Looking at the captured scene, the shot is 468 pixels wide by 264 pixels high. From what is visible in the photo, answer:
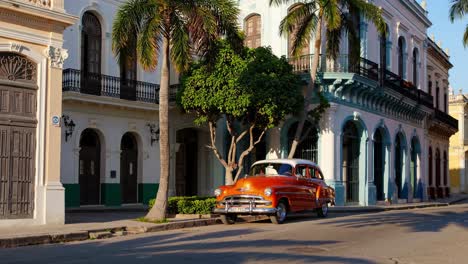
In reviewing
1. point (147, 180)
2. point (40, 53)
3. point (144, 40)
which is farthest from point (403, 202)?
point (40, 53)

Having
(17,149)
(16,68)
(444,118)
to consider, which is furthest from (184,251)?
(444,118)

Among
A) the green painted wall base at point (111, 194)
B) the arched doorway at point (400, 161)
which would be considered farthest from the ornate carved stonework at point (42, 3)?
the arched doorway at point (400, 161)

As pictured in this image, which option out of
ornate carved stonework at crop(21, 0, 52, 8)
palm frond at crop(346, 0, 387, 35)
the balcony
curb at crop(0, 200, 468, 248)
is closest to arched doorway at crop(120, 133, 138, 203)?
the balcony

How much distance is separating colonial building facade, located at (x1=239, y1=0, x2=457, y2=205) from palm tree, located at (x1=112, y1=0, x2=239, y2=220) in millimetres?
10807

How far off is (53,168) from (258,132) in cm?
1444

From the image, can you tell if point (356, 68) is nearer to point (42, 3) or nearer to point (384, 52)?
point (384, 52)

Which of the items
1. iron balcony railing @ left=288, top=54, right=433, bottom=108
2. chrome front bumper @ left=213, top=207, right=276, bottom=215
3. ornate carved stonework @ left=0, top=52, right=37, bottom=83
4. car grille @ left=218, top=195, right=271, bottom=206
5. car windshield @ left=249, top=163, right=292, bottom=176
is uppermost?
iron balcony railing @ left=288, top=54, right=433, bottom=108

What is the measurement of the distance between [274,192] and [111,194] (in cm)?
1070

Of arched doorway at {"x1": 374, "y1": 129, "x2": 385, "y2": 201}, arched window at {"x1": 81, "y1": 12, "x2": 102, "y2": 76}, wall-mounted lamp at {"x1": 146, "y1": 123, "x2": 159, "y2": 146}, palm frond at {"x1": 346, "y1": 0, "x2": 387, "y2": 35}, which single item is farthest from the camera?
arched doorway at {"x1": 374, "y1": 129, "x2": 385, "y2": 201}

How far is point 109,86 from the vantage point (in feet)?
87.4

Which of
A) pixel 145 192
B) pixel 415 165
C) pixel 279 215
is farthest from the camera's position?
pixel 415 165

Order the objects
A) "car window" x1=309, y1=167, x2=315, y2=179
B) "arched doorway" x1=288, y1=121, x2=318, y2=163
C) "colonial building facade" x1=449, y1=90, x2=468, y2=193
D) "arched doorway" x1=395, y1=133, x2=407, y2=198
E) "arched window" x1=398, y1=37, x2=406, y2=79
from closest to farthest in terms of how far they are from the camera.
A: "car window" x1=309, y1=167, x2=315, y2=179 < "arched doorway" x1=288, y1=121, x2=318, y2=163 < "arched doorway" x1=395, y1=133, x2=407, y2=198 < "arched window" x1=398, y1=37, x2=406, y2=79 < "colonial building facade" x1=449, y1=90, x2=468, y2=193

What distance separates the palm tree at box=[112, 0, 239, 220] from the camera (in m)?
18.7

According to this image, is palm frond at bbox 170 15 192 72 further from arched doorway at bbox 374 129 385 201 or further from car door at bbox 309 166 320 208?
arched doorway at bbox 374 129 385 201
